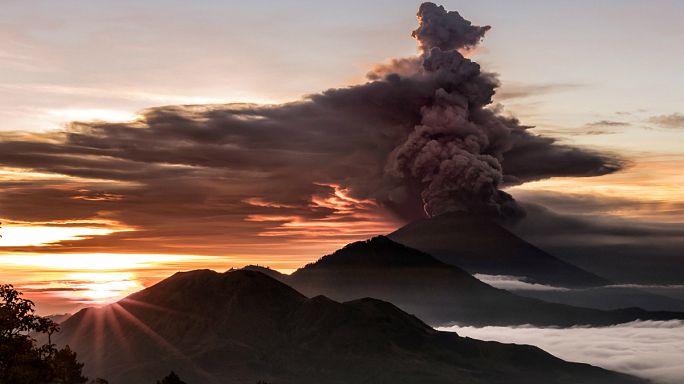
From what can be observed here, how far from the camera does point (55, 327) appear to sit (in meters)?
28.0

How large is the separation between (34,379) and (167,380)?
95553 millimetres

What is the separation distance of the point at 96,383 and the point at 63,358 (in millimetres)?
11110

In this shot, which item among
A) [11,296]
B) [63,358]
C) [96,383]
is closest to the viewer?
[11,296]

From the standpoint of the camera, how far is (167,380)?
392 feet

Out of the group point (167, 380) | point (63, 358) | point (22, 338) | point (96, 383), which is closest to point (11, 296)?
point (22, 338)

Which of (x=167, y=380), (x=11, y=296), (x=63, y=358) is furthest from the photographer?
(x=167, y=380)

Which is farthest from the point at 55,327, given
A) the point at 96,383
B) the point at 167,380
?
the point at 167,380

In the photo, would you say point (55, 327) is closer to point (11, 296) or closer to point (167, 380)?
point (11, 296)

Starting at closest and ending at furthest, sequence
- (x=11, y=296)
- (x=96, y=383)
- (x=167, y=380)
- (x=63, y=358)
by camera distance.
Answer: (x=11, y=296)
(x=63, y=358)
(x=96, y=383)
(x=167, y=380)

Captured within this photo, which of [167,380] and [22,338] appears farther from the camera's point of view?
[167,380]

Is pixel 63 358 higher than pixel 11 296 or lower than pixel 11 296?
lower

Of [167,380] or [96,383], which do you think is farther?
[167,380]

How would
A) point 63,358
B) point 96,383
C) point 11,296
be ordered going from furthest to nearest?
point 96,383 < point 63,358 < point 11,296

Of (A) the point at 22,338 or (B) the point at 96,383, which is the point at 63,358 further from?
(B) the point at 96,383
